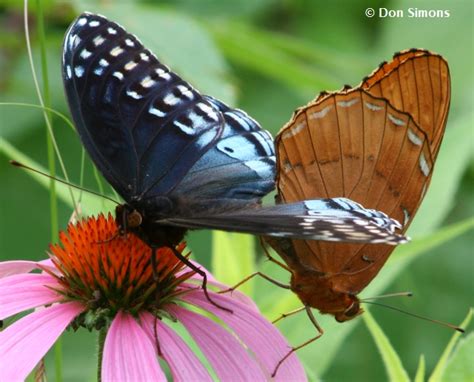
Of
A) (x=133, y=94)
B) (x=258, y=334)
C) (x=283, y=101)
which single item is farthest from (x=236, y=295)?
(x=283, y=101)

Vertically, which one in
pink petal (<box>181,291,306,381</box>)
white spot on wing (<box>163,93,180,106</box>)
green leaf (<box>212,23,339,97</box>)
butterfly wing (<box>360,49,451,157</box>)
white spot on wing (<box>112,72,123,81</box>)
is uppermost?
butterfly wing (<box>360,49,451,157</box>)

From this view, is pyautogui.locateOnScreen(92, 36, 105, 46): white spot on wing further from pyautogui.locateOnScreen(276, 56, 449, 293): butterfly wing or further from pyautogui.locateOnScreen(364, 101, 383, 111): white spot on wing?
pyautogui.locateOnScreen(364, 101, 383, 111): white spot on wing

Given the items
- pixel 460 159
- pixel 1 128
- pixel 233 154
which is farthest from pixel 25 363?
pixel 1 128

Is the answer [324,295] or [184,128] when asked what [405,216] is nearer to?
[324,295]

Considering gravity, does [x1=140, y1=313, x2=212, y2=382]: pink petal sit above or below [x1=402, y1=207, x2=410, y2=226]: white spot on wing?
below

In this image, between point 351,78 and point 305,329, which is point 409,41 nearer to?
point 351,78

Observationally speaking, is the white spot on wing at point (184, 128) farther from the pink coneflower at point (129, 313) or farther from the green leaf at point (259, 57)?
the green leaf at point (259, 57)

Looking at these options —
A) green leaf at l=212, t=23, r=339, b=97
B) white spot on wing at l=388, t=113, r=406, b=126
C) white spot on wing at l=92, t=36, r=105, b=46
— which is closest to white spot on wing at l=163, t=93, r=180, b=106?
white spot on wing at l=92, t=36, r=105, b=46
